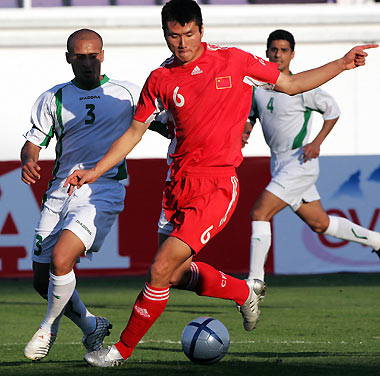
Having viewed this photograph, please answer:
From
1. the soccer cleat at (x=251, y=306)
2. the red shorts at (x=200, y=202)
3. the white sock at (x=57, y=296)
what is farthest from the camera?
the soccer cleat at (x=251, y=306)

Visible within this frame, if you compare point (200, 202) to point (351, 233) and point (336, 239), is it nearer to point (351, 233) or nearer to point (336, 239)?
point (351, 233)

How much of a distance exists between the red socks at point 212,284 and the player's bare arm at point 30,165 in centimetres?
121

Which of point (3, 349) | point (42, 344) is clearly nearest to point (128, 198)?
point (3, 349)

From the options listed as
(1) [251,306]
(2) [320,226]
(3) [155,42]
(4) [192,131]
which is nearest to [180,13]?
(4) [192,131]

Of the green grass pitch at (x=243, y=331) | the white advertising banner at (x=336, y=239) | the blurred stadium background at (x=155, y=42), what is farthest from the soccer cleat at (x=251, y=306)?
the blurred stadium background at (x=155, y=42)

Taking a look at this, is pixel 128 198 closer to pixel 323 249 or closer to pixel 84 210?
pixel 323 249

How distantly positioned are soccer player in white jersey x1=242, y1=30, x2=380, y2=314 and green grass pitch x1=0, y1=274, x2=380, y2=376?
83 cm

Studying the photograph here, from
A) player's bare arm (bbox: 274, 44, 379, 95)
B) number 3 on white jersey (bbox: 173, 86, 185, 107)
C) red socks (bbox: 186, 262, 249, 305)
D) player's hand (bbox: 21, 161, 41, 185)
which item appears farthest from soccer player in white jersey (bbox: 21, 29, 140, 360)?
player's bare arm (bbox: 274, 44, 379, 95)

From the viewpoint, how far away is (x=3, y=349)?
7152mm

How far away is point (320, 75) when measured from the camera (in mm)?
6074

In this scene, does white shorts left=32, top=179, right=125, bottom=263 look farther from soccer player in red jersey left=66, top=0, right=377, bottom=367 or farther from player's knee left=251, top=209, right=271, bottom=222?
player's knee left=251, top=209, right=271, bottom=222

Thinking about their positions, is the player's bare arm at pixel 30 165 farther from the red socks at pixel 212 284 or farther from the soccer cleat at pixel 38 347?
the red socks at pixel 212 284

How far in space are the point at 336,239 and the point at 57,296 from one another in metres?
6.88

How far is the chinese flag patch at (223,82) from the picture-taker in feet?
19.7
